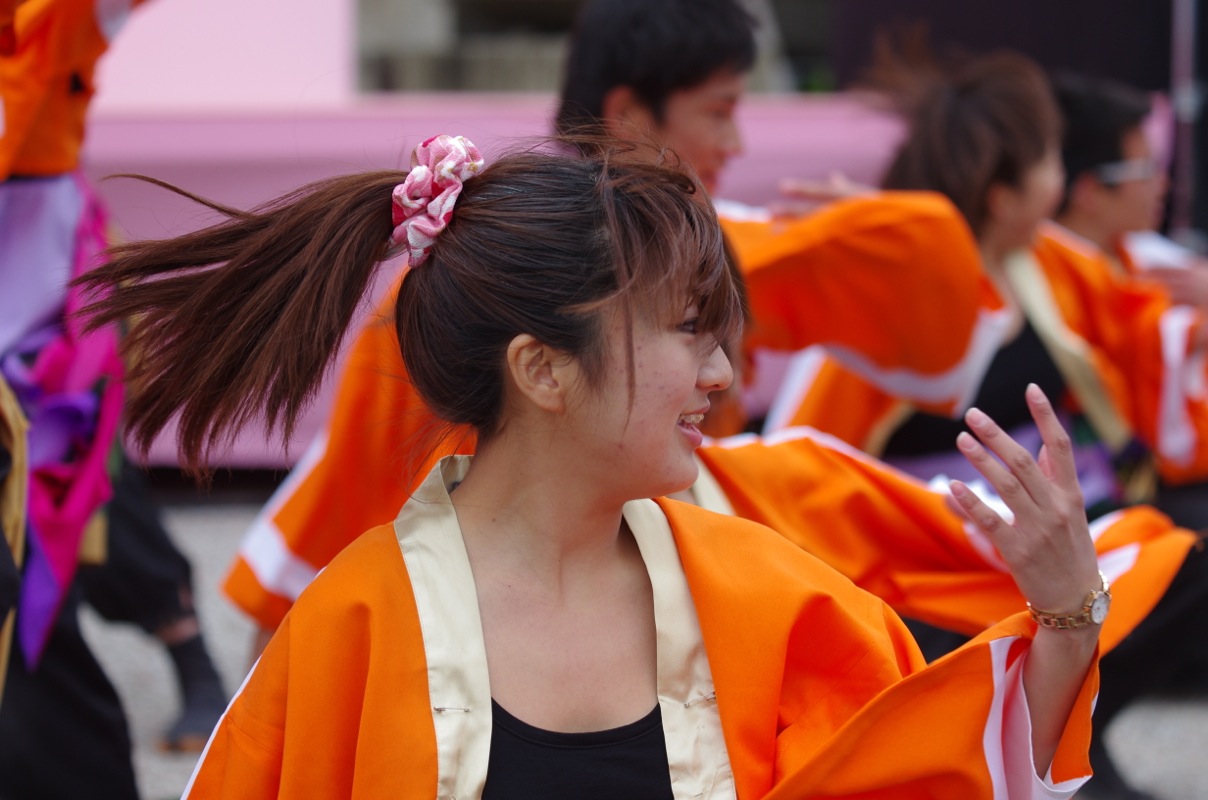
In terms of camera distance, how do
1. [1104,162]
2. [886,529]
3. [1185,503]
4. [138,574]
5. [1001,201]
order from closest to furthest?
[886,529] → [138,574] → [1001,201] → [1185,503] → [1104,162]

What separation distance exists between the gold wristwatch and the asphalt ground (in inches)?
51.1

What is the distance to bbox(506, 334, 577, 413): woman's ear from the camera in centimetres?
131

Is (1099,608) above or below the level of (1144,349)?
above

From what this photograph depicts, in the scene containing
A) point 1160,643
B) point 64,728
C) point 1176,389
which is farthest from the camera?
point 1176,389

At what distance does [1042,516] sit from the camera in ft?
4.24

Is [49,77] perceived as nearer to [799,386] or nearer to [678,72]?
[678,72]

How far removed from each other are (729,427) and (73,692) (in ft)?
3.57

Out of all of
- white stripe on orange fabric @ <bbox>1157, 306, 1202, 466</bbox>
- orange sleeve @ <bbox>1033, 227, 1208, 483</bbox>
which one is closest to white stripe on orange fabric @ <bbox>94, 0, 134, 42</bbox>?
orange sleeve @ <bbox>1033, 227, 1208, 483</bbox>

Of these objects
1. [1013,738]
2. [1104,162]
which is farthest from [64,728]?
[1104,162]

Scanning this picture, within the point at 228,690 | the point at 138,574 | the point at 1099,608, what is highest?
the point at 1099,608

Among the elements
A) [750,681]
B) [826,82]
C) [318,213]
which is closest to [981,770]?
[750,681]

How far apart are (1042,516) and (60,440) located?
1.28m

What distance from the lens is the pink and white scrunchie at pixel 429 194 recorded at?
1330 mm

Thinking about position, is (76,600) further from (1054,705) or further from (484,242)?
(1054,705)
